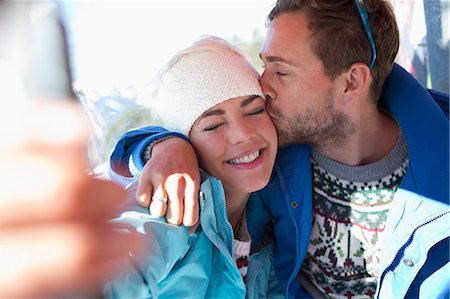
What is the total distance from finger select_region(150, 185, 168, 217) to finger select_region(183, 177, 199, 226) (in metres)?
0.06

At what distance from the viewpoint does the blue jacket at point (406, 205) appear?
145 cm

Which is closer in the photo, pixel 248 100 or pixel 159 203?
pixel 159 203

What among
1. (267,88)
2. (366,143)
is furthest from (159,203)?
(366,143)

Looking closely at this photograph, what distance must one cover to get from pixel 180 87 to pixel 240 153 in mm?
281

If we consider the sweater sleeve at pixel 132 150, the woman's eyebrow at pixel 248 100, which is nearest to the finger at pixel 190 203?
the sweater sleeve at pixel 132 150

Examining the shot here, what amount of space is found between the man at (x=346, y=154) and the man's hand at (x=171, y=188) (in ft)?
0.63

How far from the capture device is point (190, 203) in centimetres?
123

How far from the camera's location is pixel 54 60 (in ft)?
1.11

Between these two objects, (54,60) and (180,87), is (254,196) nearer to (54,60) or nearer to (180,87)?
(180,87)

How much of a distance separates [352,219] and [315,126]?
0.34 meters

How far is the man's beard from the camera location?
162cm

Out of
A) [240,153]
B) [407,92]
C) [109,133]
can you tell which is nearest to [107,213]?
[240,153]

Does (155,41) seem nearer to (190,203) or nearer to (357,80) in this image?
(357,80)

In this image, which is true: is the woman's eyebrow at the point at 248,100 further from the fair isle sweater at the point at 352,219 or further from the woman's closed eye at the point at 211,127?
the fair isle sweater at the point at 352,219
